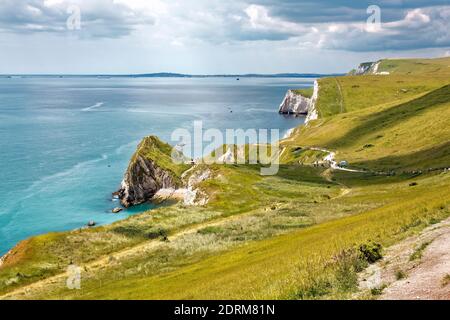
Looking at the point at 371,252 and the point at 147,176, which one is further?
the point at 147,176

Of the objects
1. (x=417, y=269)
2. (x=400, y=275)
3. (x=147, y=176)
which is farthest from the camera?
(x=147, y=176)

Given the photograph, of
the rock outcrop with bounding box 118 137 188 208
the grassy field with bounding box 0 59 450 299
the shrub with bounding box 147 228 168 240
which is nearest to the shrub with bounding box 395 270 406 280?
the grassy field with bounding box 0 59 450 299

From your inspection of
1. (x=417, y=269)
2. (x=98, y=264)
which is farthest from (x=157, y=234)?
(x=417, y=269)

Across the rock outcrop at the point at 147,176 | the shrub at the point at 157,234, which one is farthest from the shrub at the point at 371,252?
the rock outcrop at the point at 147,176

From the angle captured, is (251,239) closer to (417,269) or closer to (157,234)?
(157,234)

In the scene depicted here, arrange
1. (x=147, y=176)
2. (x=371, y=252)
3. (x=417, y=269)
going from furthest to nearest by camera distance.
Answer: (x=147, y=176)
(x=371, y=252)
(x=417, y=269)
